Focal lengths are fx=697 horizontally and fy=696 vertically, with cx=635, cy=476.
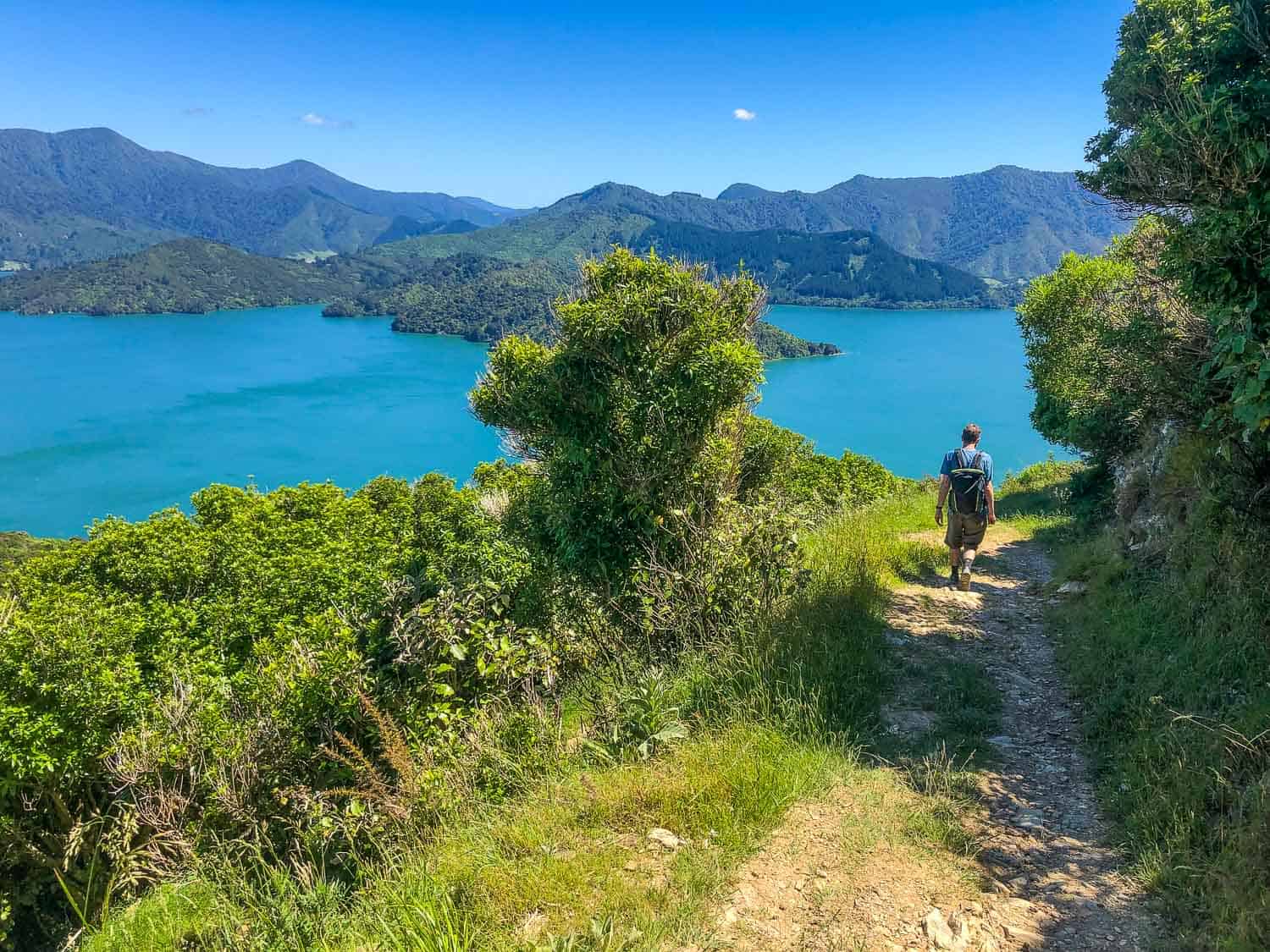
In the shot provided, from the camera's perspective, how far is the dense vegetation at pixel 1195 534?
9.64ft

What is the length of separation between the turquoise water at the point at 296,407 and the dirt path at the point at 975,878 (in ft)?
210

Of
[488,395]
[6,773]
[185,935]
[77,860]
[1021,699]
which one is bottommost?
[77,860]

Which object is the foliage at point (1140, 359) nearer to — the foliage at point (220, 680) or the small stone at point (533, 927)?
the small stone at point (533, 927)

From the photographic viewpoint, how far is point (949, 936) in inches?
104

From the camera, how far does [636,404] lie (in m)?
7.32

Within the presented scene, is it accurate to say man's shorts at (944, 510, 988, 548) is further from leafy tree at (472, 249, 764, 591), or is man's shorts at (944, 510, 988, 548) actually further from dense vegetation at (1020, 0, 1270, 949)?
leafy tree at (472, 249, 764, 591)

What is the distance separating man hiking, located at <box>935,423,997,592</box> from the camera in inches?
298

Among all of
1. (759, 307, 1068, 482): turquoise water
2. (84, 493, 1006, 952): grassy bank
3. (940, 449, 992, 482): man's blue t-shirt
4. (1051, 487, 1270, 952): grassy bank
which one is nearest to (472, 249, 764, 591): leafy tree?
(940, 449, 992, 482): man's blue t-shirt

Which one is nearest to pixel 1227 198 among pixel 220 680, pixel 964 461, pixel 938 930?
pixel 964 461

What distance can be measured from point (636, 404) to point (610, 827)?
4.73m

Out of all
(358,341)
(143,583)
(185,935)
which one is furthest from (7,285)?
(185,935)

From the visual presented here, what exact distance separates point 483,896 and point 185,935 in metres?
1.82

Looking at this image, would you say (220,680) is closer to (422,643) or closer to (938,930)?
(422,643)

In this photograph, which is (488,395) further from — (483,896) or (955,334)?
(955,334)
